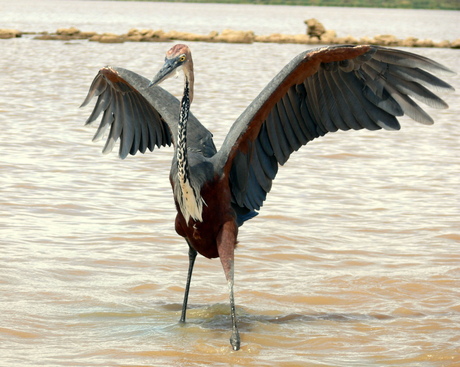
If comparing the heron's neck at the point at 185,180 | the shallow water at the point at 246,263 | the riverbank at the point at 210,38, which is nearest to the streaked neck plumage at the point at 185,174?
the heron's neck at the point at 185,180

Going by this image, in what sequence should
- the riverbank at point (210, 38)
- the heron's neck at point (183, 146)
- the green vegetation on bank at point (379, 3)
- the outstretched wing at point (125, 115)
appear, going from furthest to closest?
the green vegetation on bank at point (379, 3) < the riverbank at point (210, 38) < the outstretched wing at point (125, 115) < the heron's neck at point (183, 146)

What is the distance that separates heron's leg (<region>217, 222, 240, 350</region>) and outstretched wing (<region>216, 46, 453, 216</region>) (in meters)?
0.35

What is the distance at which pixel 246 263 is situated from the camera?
24.5 ft

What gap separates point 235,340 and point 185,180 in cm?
118

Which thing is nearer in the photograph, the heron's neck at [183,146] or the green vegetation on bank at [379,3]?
the heron's neck at [183,146]

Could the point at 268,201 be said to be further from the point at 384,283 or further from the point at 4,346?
the point at 4,346

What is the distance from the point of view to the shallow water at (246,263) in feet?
18.5

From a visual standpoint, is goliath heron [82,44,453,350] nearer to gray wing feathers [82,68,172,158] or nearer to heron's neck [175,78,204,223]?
heron's neck [175,78,204,223]

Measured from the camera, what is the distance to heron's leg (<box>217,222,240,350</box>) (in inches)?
221

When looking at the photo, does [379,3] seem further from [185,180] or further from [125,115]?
[185,180]

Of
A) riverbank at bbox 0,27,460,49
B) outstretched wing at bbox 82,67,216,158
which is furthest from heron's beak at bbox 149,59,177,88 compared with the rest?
riverbank at bbox 0,27,460,49

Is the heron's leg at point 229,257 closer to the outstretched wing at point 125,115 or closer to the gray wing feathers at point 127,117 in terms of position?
the outstretched wing at point 125,115

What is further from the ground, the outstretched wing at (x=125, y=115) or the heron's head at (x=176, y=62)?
the heron's head at (x=176, y=62)

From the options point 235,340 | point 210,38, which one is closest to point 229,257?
point 235,340
